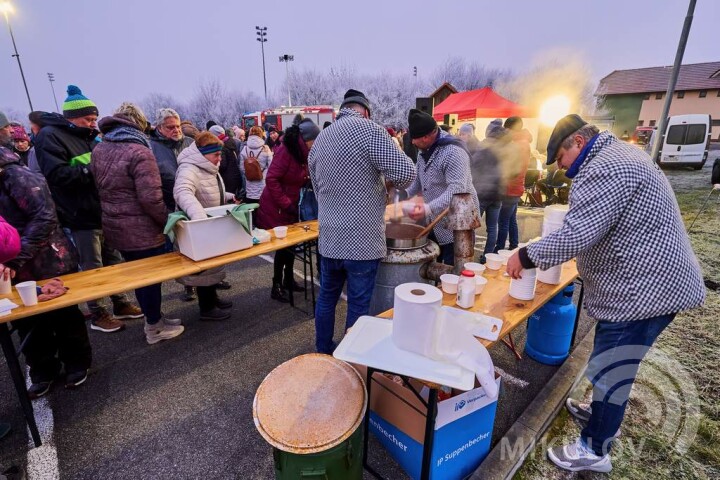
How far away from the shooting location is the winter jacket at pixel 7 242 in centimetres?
196

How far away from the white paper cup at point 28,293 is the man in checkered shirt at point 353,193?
177cm

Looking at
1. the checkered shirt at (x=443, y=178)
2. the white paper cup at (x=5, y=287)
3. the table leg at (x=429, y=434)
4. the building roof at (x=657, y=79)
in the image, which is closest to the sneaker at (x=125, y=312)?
the white paper cup at (x=5, y=287)

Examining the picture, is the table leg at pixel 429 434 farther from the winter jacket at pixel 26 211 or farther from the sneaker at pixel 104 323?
the sneaker at pixel 104 323

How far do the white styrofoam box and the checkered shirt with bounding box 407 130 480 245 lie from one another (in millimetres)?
1701

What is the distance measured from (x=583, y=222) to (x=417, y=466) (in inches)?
60.9

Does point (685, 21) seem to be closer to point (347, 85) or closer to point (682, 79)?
point (682, 79)

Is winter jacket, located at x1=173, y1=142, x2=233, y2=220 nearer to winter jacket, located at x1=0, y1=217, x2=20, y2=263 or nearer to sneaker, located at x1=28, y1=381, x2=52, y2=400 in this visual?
winter jacket, located at x1=0, y1=217, x2=20, y2=263

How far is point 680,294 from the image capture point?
5.63 ft

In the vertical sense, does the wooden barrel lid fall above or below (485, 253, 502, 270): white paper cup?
below

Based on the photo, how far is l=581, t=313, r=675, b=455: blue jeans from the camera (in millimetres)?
1812

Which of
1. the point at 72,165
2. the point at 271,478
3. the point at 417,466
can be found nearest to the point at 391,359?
the point at 417,466

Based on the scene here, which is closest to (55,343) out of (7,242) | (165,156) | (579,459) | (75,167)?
(7,242)

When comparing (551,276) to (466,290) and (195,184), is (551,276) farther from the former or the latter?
(195,184)

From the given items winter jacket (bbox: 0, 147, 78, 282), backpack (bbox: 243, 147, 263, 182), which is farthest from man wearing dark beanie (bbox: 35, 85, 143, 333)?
backpack (bbox: 243, 147, 263, 182)
